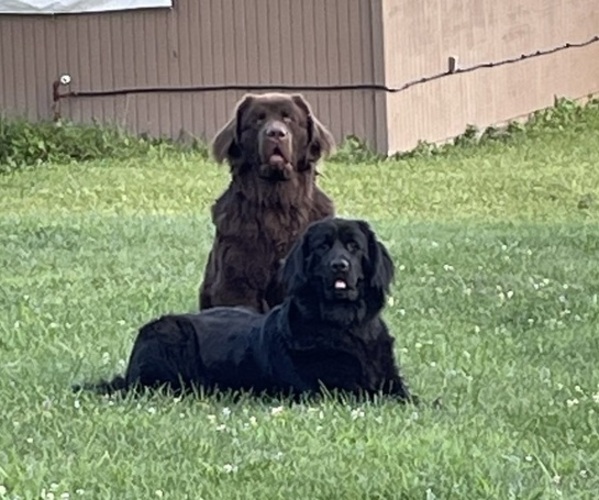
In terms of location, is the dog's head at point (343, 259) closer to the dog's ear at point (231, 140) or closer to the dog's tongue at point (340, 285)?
the dog's tongue at point (340, 285)

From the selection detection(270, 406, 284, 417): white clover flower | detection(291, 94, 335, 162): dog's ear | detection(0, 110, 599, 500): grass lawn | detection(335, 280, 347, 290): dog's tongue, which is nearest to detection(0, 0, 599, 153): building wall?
detection(0, 110, 599, 500): grass lawn

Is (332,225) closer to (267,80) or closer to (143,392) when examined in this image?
(143,392)

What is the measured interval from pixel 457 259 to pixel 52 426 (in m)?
5.80

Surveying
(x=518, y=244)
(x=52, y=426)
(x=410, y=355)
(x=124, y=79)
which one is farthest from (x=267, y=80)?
(x=52, y=426)

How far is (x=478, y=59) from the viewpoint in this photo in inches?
928

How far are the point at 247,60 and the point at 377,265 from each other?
45.1ft

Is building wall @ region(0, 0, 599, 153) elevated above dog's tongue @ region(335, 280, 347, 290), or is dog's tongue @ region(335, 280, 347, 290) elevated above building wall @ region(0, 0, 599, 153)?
building wall @ region(0, 0, 599, 153)

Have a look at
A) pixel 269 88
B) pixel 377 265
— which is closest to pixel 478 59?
pixel 269 88

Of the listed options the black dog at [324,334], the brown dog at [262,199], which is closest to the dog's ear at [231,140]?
the brown dog at [262,199]

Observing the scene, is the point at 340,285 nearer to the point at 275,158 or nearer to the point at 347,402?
the point at 347,402

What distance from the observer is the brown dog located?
9.48m

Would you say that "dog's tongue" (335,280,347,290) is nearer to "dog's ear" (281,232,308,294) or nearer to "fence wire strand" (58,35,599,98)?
"dog's ear" (281,232,308,294)

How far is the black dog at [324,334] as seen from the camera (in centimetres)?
774

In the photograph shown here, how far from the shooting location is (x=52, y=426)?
7.19 m
